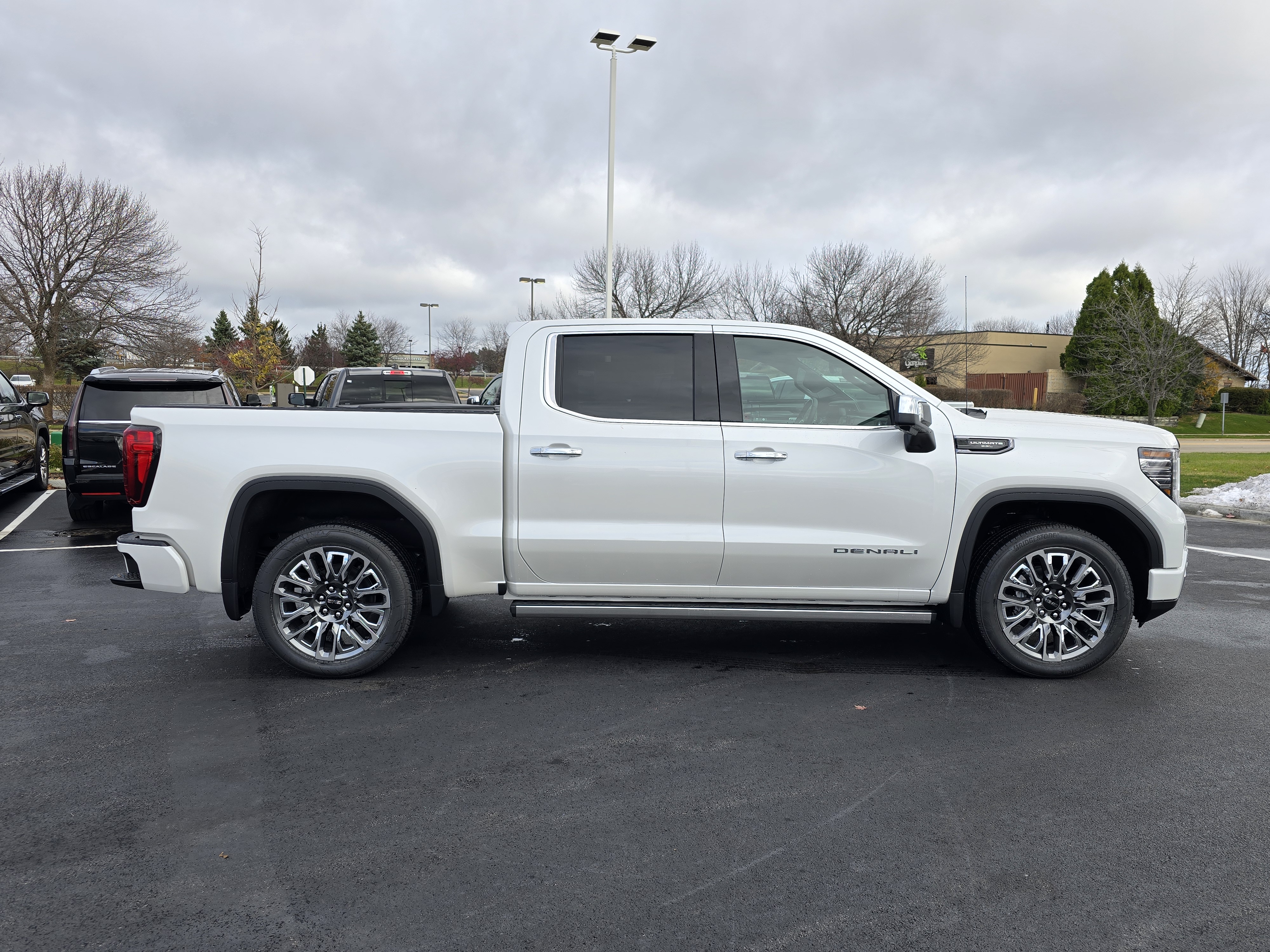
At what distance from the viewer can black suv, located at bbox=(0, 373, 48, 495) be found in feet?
38.9

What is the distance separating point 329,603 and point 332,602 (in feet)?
0.07

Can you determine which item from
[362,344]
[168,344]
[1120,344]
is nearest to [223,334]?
[362,344]

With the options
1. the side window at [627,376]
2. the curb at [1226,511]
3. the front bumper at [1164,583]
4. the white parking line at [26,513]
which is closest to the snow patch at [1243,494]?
the curb at [1226,511]

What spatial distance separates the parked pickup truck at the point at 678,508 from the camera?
5035mm

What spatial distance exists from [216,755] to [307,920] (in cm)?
149

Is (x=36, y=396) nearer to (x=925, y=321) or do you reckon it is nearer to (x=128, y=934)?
(x=128, y=934)

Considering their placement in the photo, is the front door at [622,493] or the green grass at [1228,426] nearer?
the front door at [622,493]

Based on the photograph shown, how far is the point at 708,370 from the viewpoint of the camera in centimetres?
524

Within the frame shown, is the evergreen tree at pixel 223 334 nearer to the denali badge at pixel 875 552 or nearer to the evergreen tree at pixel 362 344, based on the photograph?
the evergreen tree at pixel 362 344

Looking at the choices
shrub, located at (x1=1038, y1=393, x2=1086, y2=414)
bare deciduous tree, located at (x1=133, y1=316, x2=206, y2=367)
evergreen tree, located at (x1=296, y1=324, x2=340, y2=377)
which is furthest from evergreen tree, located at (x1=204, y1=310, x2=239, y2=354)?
shrub, located at (x1=1038, y1=393, x2=1086, y2=414)

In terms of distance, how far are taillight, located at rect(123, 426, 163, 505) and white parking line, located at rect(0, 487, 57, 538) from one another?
20.7ft

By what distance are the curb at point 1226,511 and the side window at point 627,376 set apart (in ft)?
30.7

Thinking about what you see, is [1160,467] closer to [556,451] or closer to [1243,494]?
[556,451]

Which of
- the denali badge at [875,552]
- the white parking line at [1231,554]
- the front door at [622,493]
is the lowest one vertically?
the white parking line at [1231,554]
